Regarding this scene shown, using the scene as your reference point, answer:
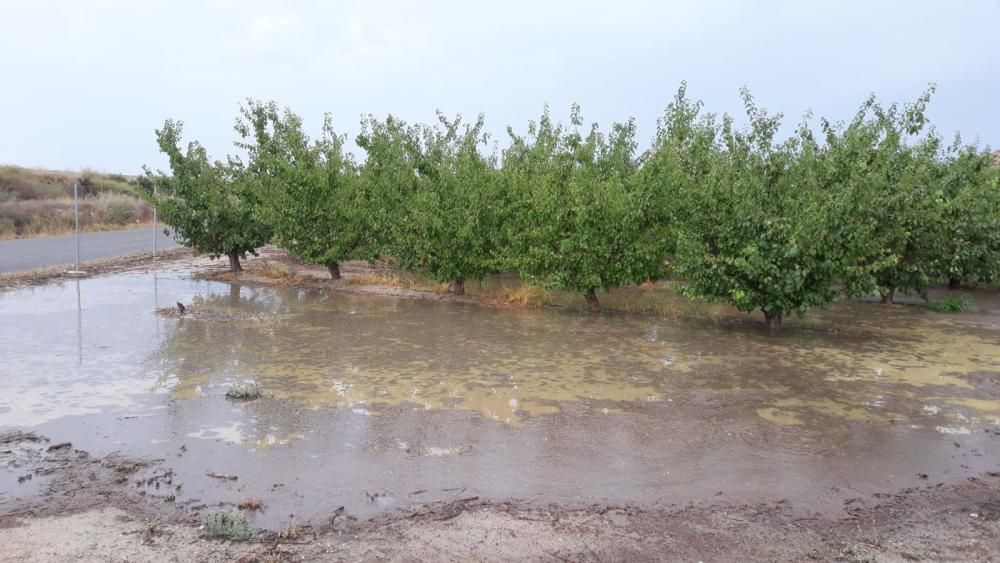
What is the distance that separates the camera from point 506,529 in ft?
15.5

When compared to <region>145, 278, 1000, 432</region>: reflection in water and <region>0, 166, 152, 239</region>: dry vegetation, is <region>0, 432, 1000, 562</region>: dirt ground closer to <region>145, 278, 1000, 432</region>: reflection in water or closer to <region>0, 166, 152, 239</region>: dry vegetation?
<region>145, 278, 1000, 432</region>: reflection in water

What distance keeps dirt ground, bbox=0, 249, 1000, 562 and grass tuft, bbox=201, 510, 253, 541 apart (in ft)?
0.18

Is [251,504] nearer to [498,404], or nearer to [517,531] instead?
[517,531]

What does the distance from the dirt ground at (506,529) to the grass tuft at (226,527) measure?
0.05 meters

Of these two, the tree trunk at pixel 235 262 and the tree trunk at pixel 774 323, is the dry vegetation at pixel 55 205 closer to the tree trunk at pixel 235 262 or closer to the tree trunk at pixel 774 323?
the tree trunk at pixel 235 262

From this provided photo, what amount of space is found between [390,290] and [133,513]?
11.6 m

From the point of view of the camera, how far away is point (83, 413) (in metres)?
6.99

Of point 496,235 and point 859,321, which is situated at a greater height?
point 496,235

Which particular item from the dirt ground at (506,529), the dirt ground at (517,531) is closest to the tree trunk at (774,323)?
the dirt ground at (506,529)

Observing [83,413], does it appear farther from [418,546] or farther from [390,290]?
[390,290]

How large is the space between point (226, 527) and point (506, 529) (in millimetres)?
1735

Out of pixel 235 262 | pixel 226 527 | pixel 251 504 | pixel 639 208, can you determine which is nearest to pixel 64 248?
pixel 235 262

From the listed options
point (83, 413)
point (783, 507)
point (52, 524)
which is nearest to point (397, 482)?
point (52, 524)

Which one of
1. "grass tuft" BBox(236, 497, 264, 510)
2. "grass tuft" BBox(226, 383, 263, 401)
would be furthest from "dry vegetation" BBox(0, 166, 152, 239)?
"grass tuft" BBox(236, 497, 264, 510)
